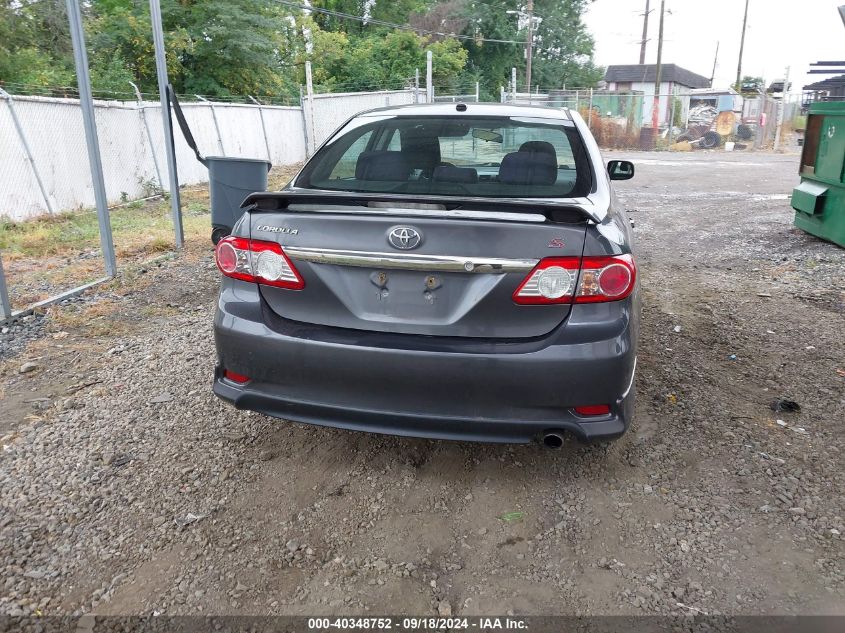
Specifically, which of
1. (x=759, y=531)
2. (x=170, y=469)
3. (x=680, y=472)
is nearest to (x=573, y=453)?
(x=680, y=472)

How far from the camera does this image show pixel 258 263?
279 centimetres

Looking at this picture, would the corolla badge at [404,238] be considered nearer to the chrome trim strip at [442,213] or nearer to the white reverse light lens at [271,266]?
the chrome trim strip at [442,213]

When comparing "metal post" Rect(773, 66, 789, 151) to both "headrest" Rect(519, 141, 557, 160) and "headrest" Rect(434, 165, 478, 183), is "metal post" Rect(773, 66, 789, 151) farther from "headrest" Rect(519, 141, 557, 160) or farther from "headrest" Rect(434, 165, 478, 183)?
"headrest" Rect(434, 165, 478, 183)

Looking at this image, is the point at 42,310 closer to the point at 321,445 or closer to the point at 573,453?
the point at 321,445

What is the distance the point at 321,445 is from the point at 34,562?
1316 mm

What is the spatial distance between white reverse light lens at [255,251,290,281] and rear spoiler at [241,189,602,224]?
21 centimetres

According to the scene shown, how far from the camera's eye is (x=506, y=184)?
3.23 m

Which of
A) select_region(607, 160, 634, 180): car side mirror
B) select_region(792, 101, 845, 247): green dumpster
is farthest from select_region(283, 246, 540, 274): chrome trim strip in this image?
select_region(792, 101, 845, 247): green dumpster

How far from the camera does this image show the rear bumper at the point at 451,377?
2512 millimetres

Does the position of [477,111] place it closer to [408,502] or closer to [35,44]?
[408,502]

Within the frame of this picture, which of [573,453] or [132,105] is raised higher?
[132,105]

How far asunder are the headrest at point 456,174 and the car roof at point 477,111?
54 centimetres

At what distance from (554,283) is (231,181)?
218 inches

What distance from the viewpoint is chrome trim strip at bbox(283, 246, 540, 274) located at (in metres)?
2.48
